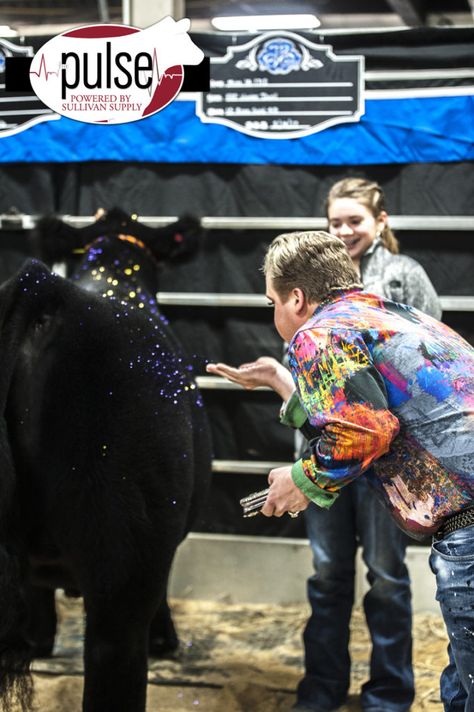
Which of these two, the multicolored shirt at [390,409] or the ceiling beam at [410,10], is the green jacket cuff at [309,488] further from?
the ceiling beam at [410,10]

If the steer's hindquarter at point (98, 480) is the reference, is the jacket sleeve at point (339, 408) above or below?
above

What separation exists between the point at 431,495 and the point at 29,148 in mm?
3517

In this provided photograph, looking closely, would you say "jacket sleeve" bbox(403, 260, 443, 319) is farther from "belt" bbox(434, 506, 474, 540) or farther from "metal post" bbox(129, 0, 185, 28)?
"metal post" bbox(129, 0, 185, 28)

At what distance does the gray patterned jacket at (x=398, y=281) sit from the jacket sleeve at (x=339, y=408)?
1531mm

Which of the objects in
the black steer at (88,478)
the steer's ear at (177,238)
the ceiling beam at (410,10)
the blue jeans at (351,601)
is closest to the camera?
the black steer at (88,478)

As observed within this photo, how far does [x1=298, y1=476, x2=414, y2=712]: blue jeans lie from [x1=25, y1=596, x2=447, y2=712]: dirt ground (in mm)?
160

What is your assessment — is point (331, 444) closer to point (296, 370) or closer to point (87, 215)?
point (296, 370)

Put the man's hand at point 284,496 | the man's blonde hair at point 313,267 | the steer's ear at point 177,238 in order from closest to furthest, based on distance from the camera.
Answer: the man's hand at point 284,496
the man's blonde hair at point 313,267
the steer's ear at point 177,238

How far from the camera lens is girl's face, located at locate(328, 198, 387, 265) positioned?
3795 millimetres

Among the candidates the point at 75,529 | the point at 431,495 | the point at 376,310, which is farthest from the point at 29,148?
the point at 431,495

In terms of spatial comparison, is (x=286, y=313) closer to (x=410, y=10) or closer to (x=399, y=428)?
(x=399, y=428)

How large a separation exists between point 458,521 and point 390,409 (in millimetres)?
323

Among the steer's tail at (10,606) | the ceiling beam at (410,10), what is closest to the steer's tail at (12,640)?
the steer's tail at (10,606)

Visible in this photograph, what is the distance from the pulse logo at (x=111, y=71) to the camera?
2713mm
